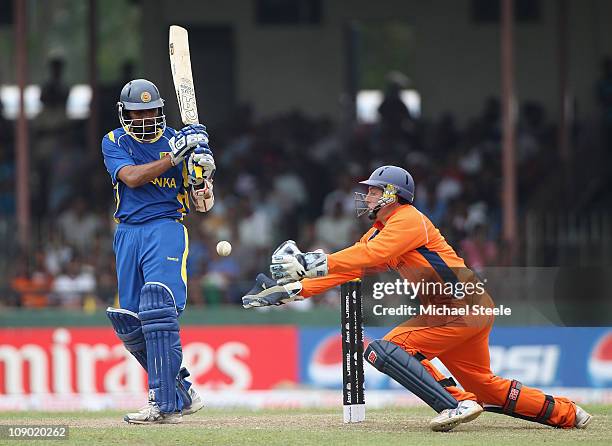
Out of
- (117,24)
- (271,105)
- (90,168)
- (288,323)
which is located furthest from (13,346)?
(117,24)

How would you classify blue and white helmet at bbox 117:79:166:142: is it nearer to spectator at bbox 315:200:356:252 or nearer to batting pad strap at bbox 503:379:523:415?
batting pad strap at bbox 503:379:523:415

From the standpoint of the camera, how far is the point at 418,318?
8406 millimetres

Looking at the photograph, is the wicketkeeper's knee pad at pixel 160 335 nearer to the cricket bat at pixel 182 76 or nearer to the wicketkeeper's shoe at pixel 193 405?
the wicketkeeper's shoe at pixel 193 405

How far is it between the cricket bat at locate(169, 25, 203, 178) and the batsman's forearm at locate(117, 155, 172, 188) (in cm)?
46

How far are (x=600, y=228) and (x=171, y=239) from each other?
9.82 metres

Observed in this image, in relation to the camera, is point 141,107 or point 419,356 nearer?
point 419,356

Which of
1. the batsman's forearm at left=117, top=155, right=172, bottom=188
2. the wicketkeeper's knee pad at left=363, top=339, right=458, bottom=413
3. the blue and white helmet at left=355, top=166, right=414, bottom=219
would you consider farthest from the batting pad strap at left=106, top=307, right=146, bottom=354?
the blue and white helmet at left=355, top=166, right=414, bottom=219

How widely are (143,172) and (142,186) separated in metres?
0.24

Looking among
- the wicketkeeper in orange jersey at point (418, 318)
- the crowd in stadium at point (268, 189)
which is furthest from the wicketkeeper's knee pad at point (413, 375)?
the crowd in stadium at point (268, 189)

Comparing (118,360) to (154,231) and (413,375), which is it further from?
(413,375)

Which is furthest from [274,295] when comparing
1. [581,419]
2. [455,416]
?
[581,419]

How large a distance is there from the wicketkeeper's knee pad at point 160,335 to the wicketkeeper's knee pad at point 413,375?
130 centimetres

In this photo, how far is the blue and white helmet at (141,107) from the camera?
27.9 ft

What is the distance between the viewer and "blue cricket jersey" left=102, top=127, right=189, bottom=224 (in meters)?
8.55
